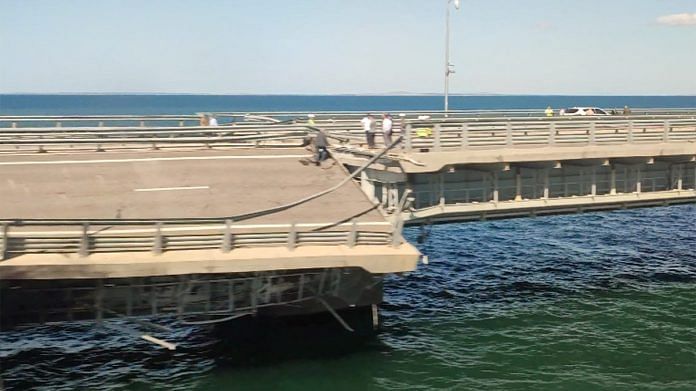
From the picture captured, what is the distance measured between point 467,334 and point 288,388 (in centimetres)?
719

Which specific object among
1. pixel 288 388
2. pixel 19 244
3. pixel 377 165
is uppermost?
pixel 377 165

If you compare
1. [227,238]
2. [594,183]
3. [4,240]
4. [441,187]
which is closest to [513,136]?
[594,183]

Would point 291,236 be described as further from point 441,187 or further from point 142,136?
point 142,136

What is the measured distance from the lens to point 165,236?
16.7m

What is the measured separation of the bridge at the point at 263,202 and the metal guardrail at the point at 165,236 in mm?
36

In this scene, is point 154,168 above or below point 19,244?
above

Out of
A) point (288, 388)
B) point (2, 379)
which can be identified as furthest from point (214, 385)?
point (2, 379)

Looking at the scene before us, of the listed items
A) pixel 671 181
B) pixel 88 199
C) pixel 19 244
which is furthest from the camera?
pixel 671 181

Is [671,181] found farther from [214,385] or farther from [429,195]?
[214,385]

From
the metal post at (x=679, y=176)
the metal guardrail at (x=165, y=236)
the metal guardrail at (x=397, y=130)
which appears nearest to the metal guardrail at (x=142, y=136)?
the metal guardrail at (x=397, y=130)

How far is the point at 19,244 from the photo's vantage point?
15773 millimetres

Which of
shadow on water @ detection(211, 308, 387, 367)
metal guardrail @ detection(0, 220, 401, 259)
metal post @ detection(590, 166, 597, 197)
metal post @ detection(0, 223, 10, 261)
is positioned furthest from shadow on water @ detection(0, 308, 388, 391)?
metal post @ detection(590, 166, 597, 197)

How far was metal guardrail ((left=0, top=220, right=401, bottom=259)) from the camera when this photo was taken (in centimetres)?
1582

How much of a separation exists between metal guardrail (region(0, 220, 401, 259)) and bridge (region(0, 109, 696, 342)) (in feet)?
0.12
